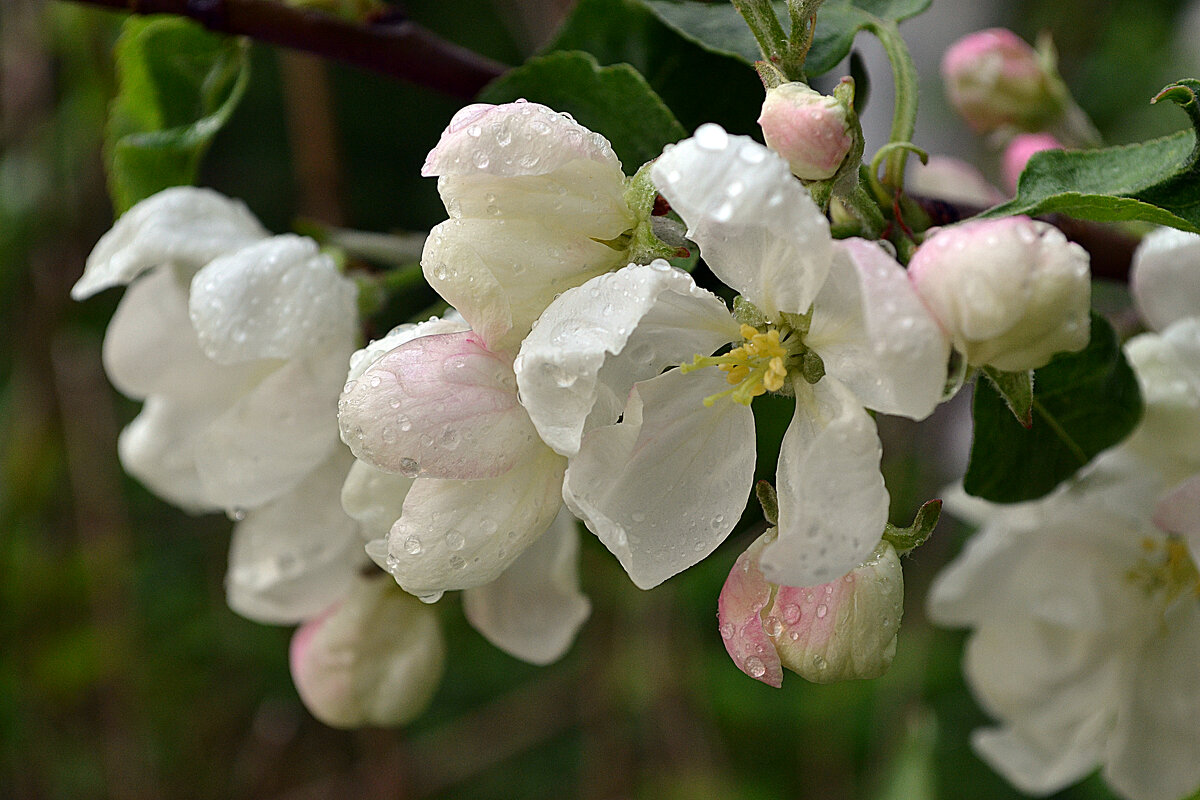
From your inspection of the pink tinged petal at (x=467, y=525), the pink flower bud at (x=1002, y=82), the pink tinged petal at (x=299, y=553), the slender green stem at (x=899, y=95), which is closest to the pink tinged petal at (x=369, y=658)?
the pink tinged petal at (x=299, y=553)

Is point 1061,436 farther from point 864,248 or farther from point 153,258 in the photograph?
point 153,258

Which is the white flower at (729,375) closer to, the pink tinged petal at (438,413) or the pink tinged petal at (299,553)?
the pink tinged petal at (438,413)

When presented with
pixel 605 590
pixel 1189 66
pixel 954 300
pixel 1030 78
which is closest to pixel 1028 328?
pixel 954 300

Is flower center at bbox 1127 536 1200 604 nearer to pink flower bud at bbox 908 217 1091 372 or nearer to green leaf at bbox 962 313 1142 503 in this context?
green leaf at bbox 962 313 1142 503

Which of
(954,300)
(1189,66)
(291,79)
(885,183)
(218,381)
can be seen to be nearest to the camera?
(954,300)

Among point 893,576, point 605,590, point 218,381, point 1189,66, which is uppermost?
point 893,576

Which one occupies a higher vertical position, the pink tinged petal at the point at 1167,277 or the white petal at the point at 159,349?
the pink tinged petal at the point at 1167,277

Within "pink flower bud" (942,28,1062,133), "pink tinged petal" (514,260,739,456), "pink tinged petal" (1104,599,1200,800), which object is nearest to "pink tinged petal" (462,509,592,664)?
"pink tinged petal" (514,260,739,456)
